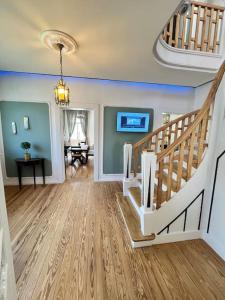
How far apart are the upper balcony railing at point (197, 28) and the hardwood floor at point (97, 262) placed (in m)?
3.33

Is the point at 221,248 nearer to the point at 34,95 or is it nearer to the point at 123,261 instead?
the point at 123,261

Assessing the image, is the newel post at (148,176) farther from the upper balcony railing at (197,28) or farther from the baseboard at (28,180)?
the baseboard at (28,180)

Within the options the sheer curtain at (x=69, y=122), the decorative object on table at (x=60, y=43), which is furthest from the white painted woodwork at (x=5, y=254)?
the sheer curtain at (x=69, y=122)

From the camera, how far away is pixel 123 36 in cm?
185

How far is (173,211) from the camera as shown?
1.93 m

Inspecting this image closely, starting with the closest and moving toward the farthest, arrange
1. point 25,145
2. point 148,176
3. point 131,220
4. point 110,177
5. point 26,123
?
point 148,176 → point 131,220 → point 25,145 → point 26,123 → point 110,177

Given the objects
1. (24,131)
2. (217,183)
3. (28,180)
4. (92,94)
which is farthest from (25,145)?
(217,183)

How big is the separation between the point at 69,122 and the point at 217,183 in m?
7.49

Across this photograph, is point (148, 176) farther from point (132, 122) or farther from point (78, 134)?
point (78, 134)

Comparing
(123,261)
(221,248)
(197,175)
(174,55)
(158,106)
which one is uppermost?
(174,55)

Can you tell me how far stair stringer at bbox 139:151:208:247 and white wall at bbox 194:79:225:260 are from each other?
0.09 metres

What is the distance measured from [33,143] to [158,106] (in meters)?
3.44

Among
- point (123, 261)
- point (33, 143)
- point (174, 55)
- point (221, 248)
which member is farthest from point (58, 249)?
point (174, 55)

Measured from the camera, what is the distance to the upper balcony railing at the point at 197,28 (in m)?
2.59
